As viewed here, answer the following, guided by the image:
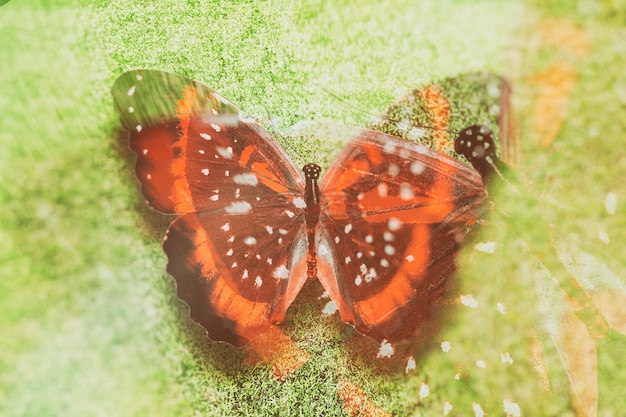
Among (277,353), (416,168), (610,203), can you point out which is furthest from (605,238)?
(277,353)

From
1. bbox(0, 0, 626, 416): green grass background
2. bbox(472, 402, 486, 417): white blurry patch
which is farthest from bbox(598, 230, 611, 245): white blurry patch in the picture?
bbox(472, 402, 486, 417): white blurry patch

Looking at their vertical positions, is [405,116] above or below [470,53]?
below

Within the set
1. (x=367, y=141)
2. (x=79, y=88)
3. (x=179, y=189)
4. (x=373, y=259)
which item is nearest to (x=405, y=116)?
(x=367, y=141)

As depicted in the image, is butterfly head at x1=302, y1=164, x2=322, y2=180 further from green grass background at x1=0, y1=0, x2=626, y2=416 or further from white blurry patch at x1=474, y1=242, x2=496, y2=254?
white blurry patch at x1=474, y1=242, x2=496, y2=254

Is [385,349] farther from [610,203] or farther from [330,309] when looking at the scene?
[610,203]

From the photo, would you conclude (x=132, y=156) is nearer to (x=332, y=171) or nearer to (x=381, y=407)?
(x=332, y=171)

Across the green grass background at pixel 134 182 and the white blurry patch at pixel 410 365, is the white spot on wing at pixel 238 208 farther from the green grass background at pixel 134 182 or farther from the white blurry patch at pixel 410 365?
the white blurry patch at pixel 410 365
